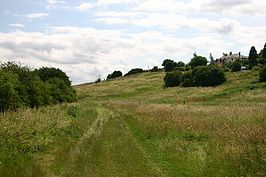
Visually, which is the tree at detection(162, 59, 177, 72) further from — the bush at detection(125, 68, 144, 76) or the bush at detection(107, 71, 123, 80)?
the bush at detection(107, 71, 123, 80)

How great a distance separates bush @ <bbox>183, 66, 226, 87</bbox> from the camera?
100 meters

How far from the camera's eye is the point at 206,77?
101625 mm

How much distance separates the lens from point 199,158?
14.6 meters

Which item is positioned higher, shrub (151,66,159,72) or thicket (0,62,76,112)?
shrub (151,66,159,72)

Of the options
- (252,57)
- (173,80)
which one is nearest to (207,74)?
(173,80)

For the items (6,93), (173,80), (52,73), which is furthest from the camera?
(173,80)

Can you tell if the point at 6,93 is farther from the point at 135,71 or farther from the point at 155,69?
the point at 135,71

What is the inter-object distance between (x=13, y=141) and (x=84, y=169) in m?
4.07

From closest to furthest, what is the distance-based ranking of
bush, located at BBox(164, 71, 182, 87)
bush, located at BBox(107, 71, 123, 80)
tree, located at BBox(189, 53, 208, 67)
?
bush, located at BBox(164, 71, 182, 87) → tree, located at BBox(189, 53, 208, 67) → bush, located at BBox(107, 71, 123, 80)

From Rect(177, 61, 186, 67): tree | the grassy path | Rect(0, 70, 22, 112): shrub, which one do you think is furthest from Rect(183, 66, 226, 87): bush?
the grassy path

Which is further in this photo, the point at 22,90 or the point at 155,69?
the point at 155,69

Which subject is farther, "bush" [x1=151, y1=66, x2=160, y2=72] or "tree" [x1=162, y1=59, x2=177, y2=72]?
"bush" [x1=151, y1=66, x2=160, y2=72]

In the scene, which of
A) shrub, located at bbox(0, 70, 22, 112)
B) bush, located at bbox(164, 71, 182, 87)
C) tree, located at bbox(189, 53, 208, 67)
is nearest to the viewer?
shrub, located at bbox(0, 70, 22, 112)

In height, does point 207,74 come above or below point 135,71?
below
